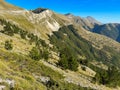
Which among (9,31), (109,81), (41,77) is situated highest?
(9,31)

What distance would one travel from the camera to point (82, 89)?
186 ft

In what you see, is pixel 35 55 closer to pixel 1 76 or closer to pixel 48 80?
pixel 48 80

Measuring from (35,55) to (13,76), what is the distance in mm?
33446

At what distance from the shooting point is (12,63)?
51.6m

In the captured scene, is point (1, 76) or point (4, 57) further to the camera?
point (4, 57)

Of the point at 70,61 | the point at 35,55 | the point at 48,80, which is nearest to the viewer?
the point at 48,80

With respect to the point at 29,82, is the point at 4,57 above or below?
above

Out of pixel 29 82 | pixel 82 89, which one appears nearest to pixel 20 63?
pixel 29 82

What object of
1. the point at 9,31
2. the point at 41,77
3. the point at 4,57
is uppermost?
the point at 9,31

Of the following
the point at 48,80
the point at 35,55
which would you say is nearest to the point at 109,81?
the point at 35,55

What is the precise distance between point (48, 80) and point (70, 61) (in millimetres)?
37782

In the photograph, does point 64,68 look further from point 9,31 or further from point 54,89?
point 9,31

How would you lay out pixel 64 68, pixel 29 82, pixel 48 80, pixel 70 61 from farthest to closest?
pixel 70 61
pixel 64 68
pixel 48 80
pixel 29 82

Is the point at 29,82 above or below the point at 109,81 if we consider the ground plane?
above
